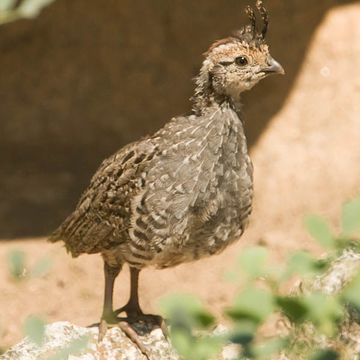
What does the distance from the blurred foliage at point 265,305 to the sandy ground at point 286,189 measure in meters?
6.23

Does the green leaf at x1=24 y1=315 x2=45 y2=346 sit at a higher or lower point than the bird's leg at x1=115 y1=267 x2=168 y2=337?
higher

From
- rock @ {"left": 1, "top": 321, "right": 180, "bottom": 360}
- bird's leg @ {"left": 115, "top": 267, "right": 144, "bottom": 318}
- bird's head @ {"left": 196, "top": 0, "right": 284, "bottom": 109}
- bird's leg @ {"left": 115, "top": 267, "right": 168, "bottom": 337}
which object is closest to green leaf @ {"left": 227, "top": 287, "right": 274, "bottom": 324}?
rock @ {"left": 1, "top": 321, "right": 180, "bottom": 360}

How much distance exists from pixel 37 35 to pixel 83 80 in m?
0.65

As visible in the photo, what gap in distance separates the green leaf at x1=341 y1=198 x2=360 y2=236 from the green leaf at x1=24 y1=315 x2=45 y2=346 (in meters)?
0.61

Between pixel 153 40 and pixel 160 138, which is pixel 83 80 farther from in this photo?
pixel 160 138

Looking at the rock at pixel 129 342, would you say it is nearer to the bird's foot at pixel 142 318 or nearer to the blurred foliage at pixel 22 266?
the bird's foot at pixel 142 318

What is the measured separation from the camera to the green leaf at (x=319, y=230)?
6.11ft

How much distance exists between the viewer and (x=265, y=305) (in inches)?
71.0

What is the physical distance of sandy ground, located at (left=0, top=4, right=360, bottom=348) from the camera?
27.5 feet

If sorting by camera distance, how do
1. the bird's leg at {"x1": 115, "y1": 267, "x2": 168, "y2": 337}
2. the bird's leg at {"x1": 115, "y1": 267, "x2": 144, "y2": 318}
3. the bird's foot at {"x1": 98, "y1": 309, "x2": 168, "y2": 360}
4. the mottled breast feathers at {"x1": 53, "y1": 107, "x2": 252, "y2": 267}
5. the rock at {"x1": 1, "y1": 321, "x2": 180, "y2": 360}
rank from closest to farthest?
the rock at {"x1": 1, "y1": 321, "x2": 180, "y2": 360} → the mottled breast feathers at {"x1": 53, "y1": 107, "x2": 252, "y2": 267} → the bird's foot at {"x1": 98, "y1": 309, "x2": 168, "y2": 360} → the bird's leg at {"x1": 115, "y1": 267, "x2": 168, "y2": 337} → the bird's leg at {"x1": 115, "y1": 267, "x2": 144, "y2": 318}

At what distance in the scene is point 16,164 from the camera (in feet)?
33.0

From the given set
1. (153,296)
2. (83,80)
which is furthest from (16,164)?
(153,296)

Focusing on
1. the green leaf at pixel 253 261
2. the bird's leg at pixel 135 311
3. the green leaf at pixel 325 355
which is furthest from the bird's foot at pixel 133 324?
the green leaf at pixel 325 355

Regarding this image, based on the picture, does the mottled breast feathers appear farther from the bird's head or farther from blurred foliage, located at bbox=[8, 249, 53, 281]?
blurred foliage, located at bbox=[8, 249, 53, 281]
